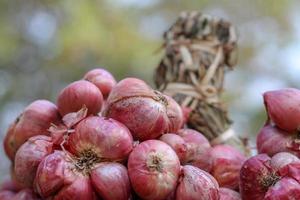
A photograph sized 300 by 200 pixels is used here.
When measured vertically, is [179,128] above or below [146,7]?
above

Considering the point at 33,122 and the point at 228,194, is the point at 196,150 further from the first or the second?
the point at 33,122

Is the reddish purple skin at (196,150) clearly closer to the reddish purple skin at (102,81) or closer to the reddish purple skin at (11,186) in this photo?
the reddish purple skin at (102,81)

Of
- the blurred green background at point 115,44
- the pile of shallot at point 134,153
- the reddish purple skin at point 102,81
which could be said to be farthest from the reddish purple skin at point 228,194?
the blurred green background at point 115,44

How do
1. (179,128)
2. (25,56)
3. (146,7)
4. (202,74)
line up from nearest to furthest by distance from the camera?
(179,128) → (202,74) → (25,56) → (146,7)

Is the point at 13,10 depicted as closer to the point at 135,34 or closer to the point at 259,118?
the point at 135,34

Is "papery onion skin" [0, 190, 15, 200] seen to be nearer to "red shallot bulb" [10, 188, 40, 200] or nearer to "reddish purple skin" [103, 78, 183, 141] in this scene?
"red shallot bulb" [10, 188, 40, 200]

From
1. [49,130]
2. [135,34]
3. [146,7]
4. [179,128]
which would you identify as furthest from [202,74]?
[146,7]
